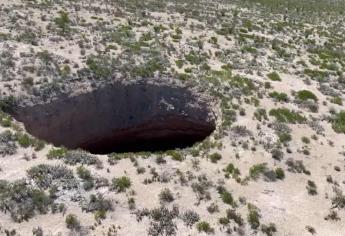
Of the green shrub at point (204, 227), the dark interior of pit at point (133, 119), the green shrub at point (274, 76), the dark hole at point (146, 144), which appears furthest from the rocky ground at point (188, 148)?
the dark hole at point (146, 144)

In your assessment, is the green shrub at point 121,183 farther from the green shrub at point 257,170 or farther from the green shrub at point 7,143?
the green shrub at point 257,170

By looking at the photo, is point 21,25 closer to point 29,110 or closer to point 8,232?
point 29,110

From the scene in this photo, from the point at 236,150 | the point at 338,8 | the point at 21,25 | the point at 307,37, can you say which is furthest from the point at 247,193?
the point at 338,8

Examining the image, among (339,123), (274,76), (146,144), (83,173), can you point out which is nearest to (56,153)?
(83,173)

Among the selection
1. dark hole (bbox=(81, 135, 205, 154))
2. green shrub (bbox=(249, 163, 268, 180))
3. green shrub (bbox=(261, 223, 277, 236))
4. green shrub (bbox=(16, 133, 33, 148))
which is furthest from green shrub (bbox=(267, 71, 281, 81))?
green shrub (bbox=(16, 133, 33, 148))

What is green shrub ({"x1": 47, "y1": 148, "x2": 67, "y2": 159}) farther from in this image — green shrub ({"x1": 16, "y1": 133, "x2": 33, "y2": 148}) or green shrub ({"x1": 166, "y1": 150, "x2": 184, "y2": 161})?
green shrub ({"x1": 166, "y1": 150, "x2": 184, "y2": 161})
